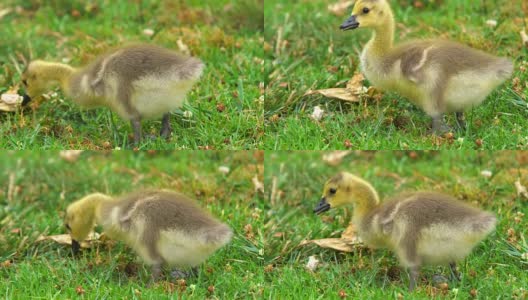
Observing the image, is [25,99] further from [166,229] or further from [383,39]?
[383,39]

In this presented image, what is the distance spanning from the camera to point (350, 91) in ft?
17.1

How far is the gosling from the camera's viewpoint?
440 cm

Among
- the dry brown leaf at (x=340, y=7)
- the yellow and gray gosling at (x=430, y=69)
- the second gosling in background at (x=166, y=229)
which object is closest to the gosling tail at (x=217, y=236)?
the second gosling in background at (x=166, y=229)

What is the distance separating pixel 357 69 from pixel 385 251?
4.66 feet

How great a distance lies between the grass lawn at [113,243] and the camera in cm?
425

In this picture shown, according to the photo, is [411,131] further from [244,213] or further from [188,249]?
[188,249]

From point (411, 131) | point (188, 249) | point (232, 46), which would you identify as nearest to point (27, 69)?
point (232, 46)

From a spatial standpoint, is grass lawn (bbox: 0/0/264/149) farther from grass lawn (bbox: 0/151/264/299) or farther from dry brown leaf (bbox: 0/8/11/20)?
grass lawn (bbox: 0/151/264/299)

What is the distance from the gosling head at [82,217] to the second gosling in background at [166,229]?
12.5 inches

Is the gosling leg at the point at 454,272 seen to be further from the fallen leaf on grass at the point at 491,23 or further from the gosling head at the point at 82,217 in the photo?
the fallen leaf on grass at the point at 491,23

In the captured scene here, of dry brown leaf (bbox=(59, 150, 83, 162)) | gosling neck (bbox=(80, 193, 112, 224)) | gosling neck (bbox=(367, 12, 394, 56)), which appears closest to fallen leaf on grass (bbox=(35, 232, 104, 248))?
gosling neck (bbox=(80, 193, 112, 224))

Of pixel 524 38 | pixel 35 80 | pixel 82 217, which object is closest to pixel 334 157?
pixel 524 38

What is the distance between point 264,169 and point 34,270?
175 centimetres

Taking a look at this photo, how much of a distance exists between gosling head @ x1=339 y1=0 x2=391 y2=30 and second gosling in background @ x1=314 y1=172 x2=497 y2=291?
1.11 metres
